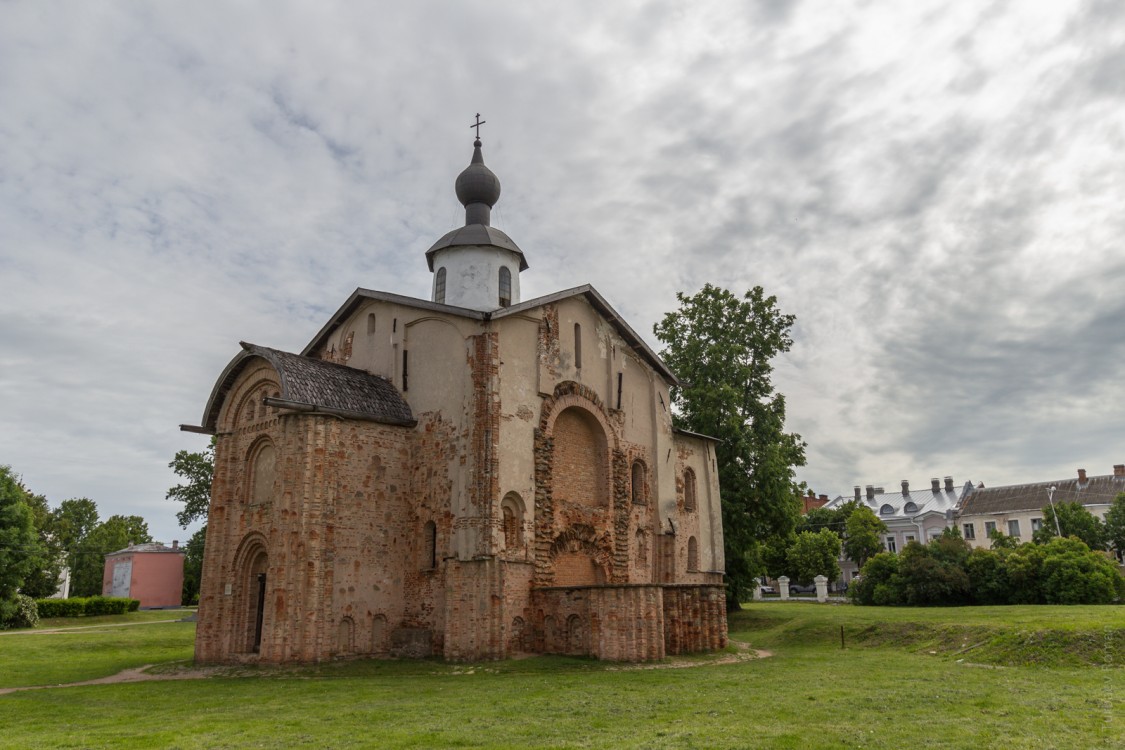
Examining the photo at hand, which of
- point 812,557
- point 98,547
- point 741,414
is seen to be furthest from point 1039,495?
point 98,547

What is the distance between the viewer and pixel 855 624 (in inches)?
880

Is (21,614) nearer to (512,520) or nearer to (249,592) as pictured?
(249,592)

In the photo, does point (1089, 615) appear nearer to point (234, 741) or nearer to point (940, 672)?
point (940, 672)

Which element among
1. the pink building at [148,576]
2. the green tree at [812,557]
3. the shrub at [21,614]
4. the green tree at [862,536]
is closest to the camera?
the shrub at [21,614]

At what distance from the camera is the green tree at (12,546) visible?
31.5 metres

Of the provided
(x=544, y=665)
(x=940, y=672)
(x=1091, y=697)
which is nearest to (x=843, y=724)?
(x=1091, y=697)

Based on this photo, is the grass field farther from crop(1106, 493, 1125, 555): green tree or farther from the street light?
crop(1106, 493, 1125, 555): green tree

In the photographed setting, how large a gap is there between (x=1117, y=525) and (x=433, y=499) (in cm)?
4926

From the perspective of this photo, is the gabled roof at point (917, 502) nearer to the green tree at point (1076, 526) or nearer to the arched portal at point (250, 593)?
the green tree at point (1076, 526)

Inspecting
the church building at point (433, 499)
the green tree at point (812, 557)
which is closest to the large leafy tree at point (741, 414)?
the church building at point (433, 499)

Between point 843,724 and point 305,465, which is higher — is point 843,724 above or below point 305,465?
below

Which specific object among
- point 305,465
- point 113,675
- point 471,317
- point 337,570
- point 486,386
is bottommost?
point 113,675

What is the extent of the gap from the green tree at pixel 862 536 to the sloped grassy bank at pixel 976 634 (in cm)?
3212

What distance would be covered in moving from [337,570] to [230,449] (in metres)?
4.88
